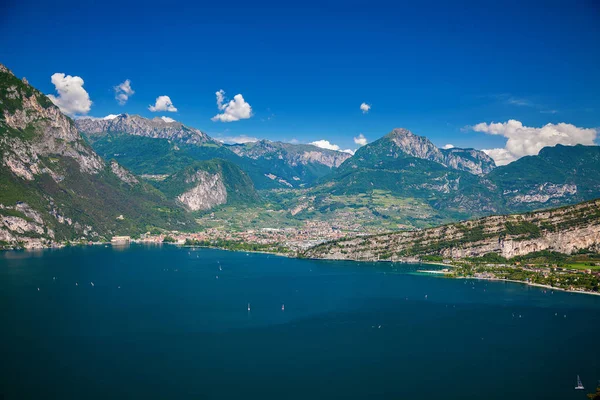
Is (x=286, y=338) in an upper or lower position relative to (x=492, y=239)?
lower

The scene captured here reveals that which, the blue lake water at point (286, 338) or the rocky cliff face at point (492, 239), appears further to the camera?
the rocky cliff face at point (492, 239)

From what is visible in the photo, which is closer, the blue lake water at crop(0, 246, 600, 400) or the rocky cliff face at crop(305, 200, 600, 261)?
the blue lake water at crop(0, 246, 600, 400)

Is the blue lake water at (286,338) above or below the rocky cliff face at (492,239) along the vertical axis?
below

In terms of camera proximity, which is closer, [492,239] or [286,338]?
[286,338]

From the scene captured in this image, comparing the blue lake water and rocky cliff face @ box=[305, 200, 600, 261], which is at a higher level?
rocky cliff face @ box=[305, 200, 600, 261]

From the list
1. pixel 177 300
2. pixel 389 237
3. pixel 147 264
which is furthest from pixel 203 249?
pixel 177 300
